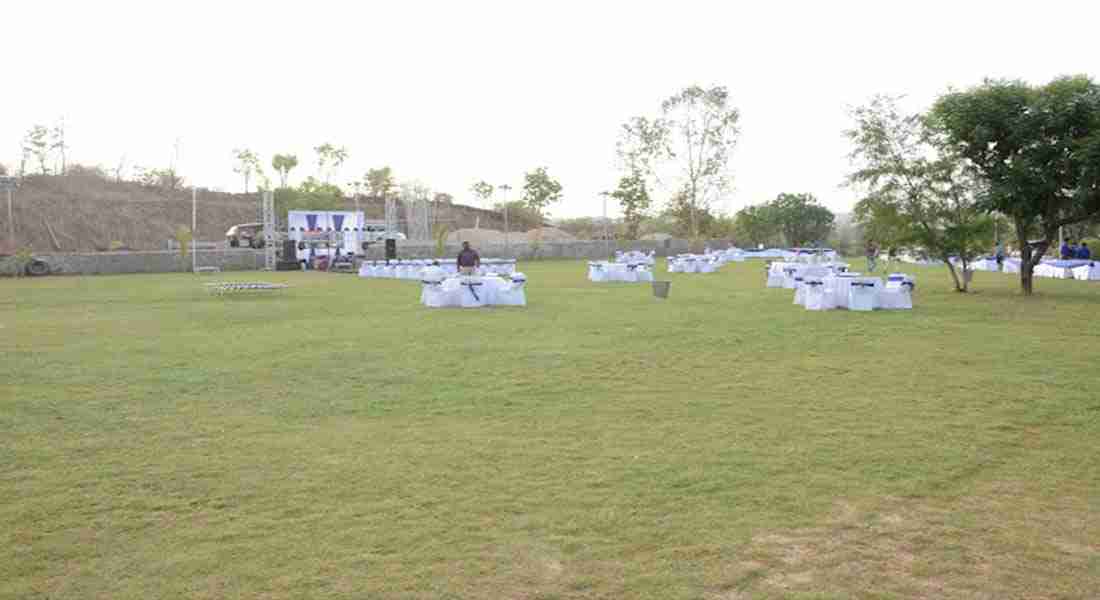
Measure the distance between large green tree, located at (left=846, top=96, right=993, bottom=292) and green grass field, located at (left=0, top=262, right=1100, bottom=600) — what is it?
30.7 feet

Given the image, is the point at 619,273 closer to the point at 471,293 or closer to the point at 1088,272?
the point at 471,293

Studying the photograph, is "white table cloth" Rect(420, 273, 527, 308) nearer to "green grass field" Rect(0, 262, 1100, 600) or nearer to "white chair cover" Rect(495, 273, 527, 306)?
"white chair cover" Rect(495, 273, 527, 306)

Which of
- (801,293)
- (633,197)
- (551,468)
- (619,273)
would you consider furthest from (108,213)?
(551,468)

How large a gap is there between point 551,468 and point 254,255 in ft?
108

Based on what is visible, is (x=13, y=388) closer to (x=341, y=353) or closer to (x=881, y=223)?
(x=341, y=353)

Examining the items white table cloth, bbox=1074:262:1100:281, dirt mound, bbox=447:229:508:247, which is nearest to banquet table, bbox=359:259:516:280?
white table cloth, bbox=1074:262:1100:281

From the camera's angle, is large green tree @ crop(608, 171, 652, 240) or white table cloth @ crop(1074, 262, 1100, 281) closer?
white table cloth @ crop(1074, 262, 1100, 281)

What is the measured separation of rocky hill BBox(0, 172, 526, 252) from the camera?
4922 cm

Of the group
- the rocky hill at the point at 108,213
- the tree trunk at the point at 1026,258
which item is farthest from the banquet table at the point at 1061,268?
the rocky hill at the point at 108,213

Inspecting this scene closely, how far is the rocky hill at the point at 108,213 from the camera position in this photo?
161ft

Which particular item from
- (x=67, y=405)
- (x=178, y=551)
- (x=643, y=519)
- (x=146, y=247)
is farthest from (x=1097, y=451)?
(x=146, y=247)

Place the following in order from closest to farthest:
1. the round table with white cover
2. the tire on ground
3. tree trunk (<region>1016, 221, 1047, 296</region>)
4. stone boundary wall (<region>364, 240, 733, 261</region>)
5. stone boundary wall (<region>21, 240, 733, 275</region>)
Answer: tree trunk (<region>1016, 221, 1047, 296</region>)
the round table with white cover
the tire on ground
stone boundary wall (<region>21, 240, 733, 275</region>)
stone boundary wall (<region>364, 240, 733, 261</region>)

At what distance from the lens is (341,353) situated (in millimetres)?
9891

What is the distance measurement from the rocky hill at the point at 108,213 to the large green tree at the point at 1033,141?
41.3 meters
